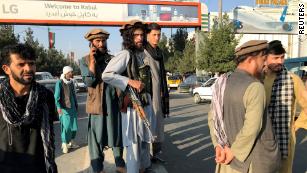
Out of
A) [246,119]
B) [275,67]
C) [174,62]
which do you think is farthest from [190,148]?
[174,62]

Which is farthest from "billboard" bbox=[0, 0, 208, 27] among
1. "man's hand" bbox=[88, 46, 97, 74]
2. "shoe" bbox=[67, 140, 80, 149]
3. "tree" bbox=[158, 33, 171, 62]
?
"man's hand" bbox=[88, 46, 97, 74]

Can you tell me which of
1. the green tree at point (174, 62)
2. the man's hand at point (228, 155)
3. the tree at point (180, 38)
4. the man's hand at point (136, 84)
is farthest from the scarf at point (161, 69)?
the tree at point (180, 38)

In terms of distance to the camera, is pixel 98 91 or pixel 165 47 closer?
pixel 98 91

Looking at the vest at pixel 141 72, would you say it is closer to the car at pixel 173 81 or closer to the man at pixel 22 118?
the man at pixel 22 118

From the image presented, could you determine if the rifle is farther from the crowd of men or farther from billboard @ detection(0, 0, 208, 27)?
billboard @ detection(0, 0, 208, 27)

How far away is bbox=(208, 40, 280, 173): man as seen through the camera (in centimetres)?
253

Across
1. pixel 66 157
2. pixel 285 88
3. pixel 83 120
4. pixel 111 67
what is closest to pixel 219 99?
pixel 285 88

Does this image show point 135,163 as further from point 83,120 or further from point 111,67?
point 83,120

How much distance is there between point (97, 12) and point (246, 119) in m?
26.0

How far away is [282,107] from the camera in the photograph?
10.8ft

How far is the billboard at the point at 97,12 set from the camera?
85.0ft

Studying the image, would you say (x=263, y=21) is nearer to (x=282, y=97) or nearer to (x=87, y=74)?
(x=87, y=74)

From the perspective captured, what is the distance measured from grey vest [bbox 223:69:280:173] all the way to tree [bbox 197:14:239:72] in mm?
23735

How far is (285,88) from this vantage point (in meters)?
3.33
